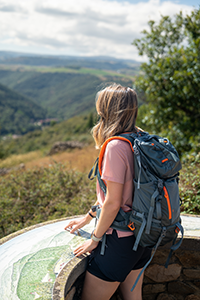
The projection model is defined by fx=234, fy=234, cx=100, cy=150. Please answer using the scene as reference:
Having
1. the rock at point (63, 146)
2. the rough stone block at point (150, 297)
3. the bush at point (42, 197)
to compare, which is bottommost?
the rock at point (63, 146)

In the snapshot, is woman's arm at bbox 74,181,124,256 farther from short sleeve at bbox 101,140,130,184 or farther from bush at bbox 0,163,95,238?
bush at bbox 0,163,95,238

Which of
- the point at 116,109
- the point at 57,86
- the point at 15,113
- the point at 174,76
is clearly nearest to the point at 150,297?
the point at 116,109

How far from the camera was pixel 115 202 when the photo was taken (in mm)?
1424

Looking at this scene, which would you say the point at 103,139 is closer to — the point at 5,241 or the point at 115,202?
the point at 115,202

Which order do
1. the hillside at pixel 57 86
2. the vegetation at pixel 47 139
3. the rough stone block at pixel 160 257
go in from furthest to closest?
the hillside at pixel 57 86 < the vegetation at pixel 47 139 < the rough stone block at pixel 160 257

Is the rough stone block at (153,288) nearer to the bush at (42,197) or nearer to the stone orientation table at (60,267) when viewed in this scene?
the stone orientation table at (60,267)

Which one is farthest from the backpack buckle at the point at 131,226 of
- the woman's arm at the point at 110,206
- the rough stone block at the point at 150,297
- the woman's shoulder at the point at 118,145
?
the rough stone block at the point at 150,297

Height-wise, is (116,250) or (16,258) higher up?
(116,250)

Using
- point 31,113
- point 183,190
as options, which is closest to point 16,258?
point 183,190

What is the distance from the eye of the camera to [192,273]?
2375 millimetres

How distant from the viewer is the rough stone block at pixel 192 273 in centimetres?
236

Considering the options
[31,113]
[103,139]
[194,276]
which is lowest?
[31,113]

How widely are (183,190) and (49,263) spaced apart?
229cm

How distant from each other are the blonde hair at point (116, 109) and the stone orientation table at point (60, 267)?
1.02 m
